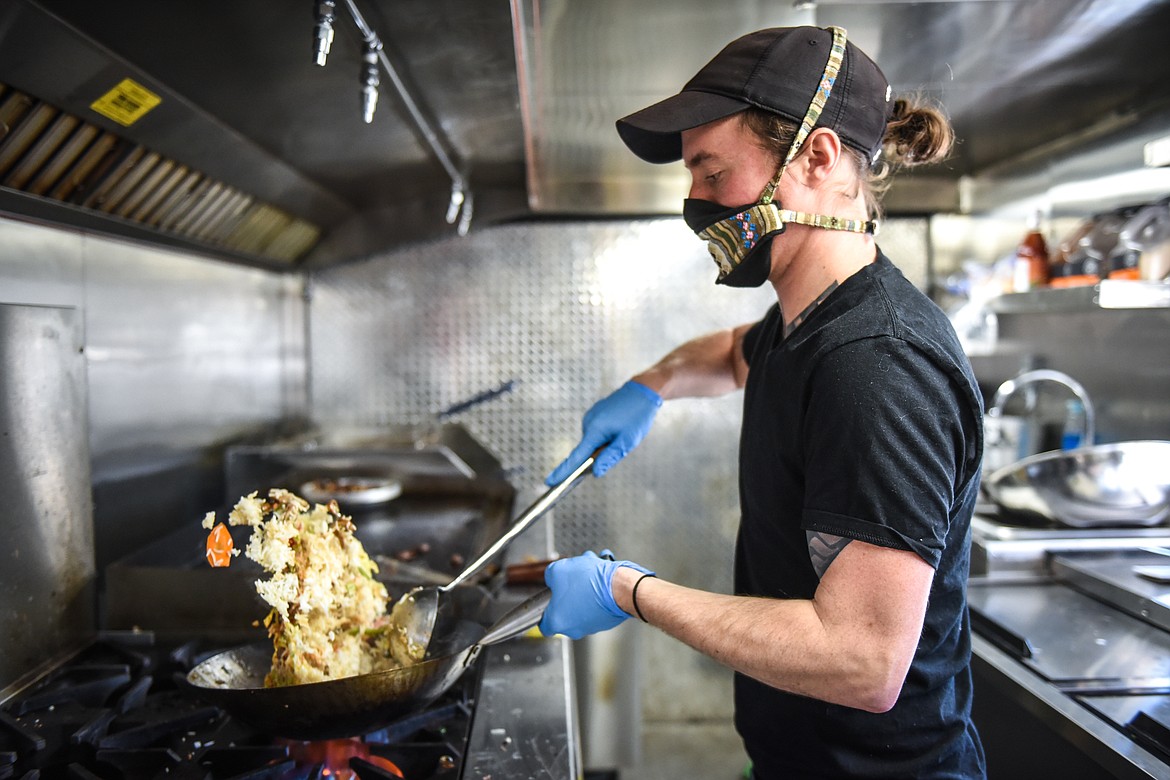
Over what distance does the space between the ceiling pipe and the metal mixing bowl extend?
88.9 inches

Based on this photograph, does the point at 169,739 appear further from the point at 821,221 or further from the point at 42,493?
the point at 821,221

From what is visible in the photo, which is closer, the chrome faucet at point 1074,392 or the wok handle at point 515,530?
Result: the wok handle at point 515,530

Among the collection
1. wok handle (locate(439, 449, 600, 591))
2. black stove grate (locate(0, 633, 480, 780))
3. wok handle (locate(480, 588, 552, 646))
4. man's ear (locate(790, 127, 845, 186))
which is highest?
man's ear (locate(790, 127, 845, 186))

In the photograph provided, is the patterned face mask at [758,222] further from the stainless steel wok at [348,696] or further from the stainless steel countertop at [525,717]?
the stainless steel countertop at [525,717]

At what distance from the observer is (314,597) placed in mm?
1361

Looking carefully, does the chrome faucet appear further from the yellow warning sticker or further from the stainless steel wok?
the yellow warning sticker

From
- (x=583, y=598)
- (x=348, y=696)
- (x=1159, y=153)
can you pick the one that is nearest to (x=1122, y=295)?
(x=1159, y=153)

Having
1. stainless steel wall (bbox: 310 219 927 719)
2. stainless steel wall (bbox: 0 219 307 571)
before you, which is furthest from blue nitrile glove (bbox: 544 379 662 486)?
stainless steel wall (bbox: 310 219 927 719)

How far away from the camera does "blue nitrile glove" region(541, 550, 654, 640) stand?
125 centimetres

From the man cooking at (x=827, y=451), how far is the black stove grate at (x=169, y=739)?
14.0 inches

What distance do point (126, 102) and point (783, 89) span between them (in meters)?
1.53

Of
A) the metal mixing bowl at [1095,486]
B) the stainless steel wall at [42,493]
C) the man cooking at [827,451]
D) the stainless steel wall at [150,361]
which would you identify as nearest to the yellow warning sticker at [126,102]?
the stainless steel wall at [150,361]

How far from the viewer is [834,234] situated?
1271 mm

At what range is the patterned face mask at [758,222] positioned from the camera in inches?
47.1
